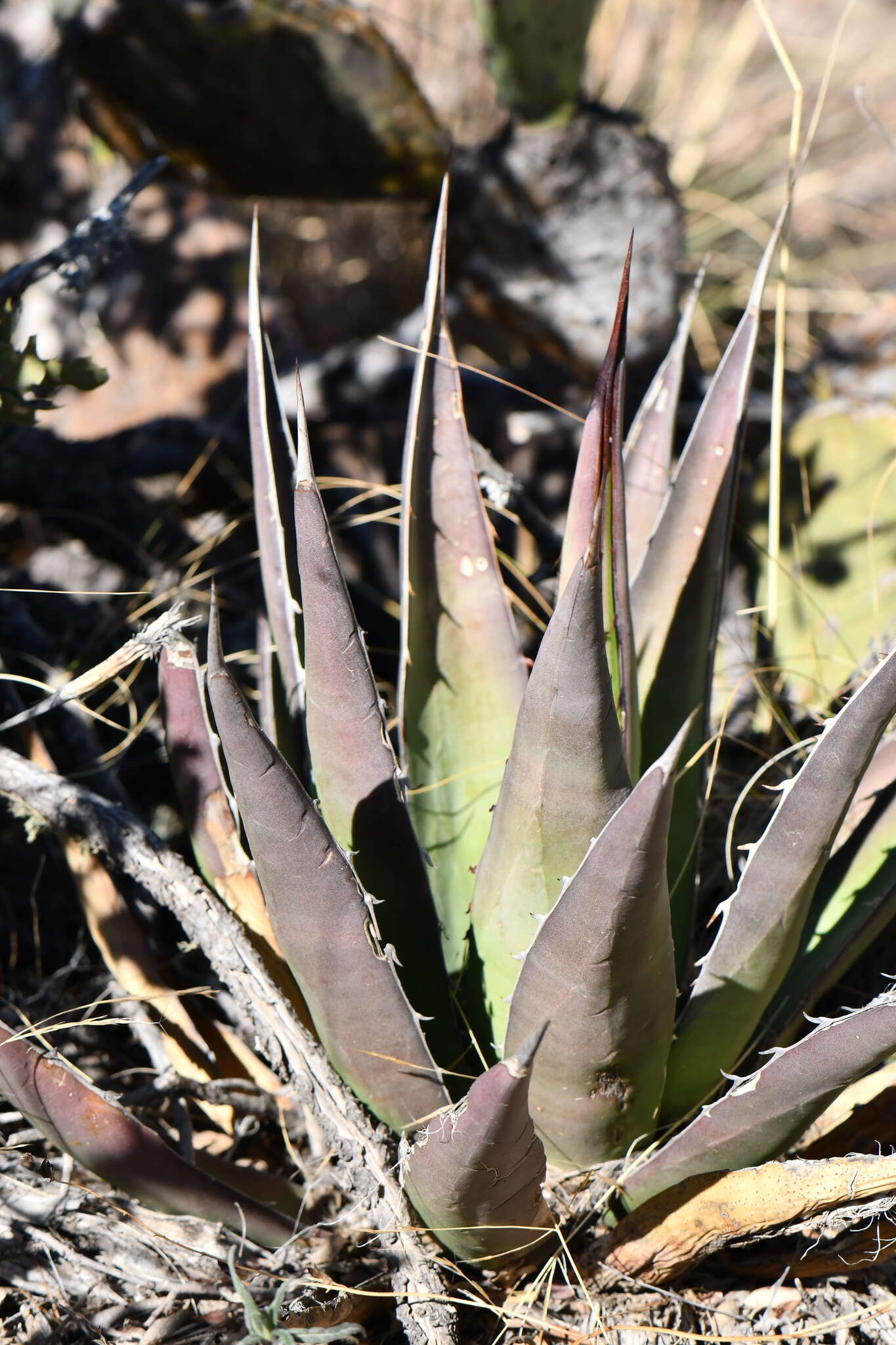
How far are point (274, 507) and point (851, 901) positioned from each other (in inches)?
27.1

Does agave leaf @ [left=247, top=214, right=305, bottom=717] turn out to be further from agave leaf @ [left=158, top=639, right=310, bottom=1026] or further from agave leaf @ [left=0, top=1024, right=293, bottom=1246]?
agave leaf @ [left=0, top=1024, right=293, bottom=1246]

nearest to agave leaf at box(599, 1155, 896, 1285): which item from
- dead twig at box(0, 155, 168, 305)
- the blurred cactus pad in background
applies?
the blurred cactus pad in background

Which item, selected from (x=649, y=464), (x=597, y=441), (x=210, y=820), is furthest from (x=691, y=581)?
(x=210, y=820)

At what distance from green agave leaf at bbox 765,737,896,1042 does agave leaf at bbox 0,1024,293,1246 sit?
0.55m

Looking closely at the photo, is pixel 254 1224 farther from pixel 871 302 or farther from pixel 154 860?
pixel 871 302

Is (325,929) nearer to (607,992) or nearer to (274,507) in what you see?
(607,992)

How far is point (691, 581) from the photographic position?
3.51 feet

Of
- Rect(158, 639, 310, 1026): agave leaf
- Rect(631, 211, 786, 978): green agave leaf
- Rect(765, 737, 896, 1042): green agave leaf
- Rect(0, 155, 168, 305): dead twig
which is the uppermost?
Rect(0, 155, 168, 305): dead twig

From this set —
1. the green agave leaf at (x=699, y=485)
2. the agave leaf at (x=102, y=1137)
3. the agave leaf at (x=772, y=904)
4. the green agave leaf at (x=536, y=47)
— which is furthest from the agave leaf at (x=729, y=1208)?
the green agave leaf at (x=536, y=47)

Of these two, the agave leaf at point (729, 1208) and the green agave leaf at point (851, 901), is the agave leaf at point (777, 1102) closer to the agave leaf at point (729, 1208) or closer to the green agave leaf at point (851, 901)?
the agave leaf at point (729, 1208)

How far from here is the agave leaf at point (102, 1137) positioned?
78cm

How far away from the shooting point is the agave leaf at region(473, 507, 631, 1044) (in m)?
0.70

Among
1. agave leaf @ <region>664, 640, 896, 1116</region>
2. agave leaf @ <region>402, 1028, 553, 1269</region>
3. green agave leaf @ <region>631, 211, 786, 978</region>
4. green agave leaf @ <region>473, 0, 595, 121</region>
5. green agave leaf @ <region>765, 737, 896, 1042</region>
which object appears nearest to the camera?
agave leaf @ <region>402, 1028, 553, 1269</region>

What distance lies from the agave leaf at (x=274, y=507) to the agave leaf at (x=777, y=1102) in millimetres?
527
